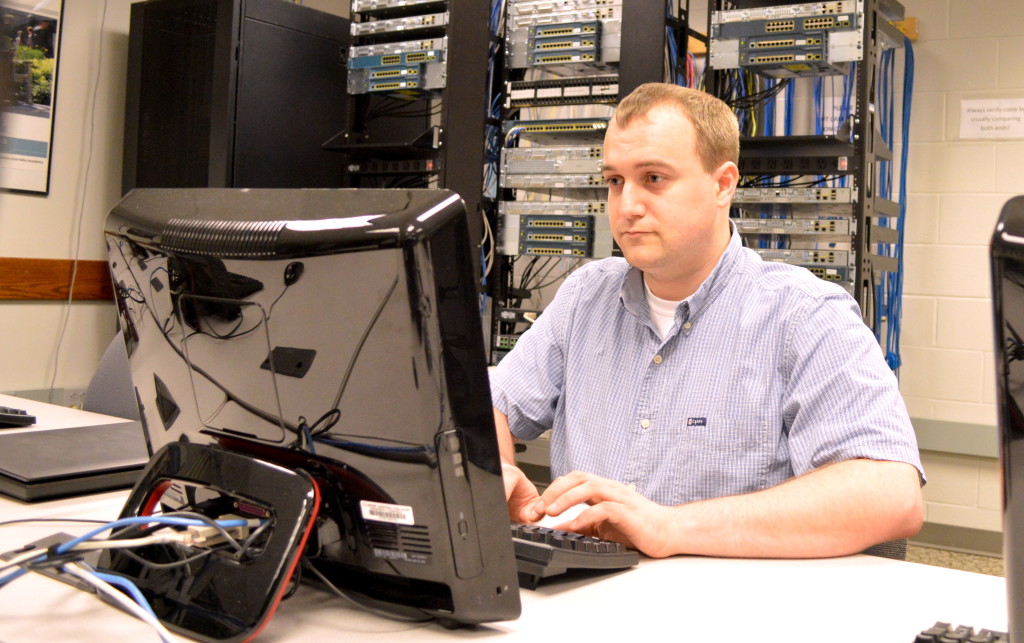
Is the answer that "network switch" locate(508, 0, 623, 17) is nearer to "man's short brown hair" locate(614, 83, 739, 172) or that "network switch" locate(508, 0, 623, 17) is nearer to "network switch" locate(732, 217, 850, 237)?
"network switch" locate(732, 217, 850, 237)

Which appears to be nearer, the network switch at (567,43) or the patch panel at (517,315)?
the network switch at (567,43)

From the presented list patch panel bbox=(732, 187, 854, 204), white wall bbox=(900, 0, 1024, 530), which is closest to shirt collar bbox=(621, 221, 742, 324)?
patch panel bbox=(732, 187, 854, 204)

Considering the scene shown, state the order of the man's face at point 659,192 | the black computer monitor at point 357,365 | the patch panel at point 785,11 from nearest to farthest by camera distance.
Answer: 1. the black computer monitor at point 357,365
2. the man's face at point 659,192
3. the patch panel at point 785,11

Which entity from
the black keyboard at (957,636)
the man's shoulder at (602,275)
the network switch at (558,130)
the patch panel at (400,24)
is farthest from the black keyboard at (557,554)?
the patch panel at (400,24)

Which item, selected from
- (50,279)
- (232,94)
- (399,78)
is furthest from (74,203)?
(399,78)

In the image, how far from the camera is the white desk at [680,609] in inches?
32.5

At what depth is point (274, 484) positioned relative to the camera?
84 centimetres

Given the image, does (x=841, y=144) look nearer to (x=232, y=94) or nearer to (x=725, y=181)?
(x=725, y=181)

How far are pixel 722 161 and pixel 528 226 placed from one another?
1.55m

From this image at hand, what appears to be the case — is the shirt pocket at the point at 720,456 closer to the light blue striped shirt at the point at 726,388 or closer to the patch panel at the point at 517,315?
the light blue striped shirt at the point at 726,388

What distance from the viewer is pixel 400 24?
3.24 meters

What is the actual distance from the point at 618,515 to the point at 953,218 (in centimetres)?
272

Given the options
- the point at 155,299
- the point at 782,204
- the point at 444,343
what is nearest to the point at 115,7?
the point at 782,204

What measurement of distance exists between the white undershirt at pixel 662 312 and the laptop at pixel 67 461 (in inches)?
31.2
